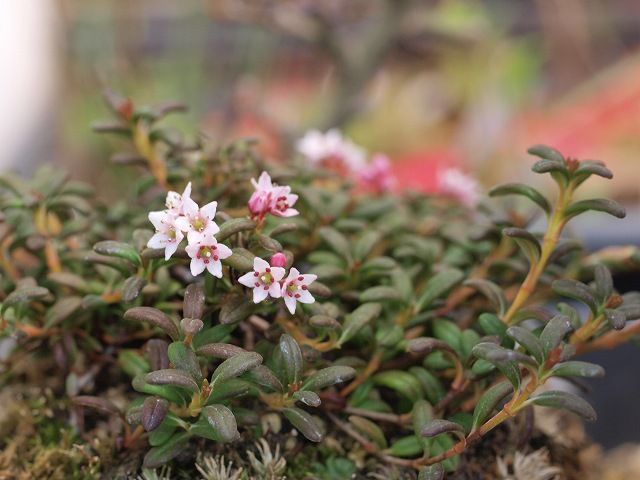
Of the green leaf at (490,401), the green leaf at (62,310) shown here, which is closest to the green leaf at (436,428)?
the green leaf at (490,401)

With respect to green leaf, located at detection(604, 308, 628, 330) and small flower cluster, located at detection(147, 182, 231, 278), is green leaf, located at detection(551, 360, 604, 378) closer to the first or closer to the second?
green leaf, located at detection(604, 308, 628, 330)

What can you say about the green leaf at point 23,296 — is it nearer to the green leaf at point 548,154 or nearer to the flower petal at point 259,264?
the flower petal at point 259,264

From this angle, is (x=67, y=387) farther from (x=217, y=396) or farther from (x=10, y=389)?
(x=217, y=396)

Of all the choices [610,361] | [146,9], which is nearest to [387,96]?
[146,9]

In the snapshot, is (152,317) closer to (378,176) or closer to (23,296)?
(23,296)

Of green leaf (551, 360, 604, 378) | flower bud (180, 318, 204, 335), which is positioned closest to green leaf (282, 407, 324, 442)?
flower bud (180, 318, 204, 335)

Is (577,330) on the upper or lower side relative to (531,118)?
upper
